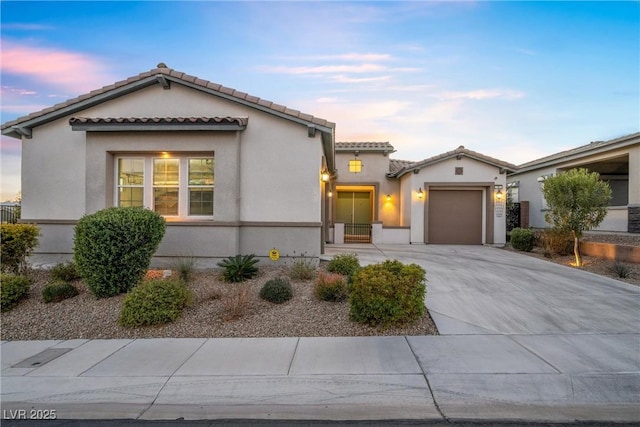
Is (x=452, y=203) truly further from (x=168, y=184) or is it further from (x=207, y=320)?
(x=207, y=320)

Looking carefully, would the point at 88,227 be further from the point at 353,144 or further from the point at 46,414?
the point at 353,144

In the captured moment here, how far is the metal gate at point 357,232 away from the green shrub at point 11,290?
1292cm

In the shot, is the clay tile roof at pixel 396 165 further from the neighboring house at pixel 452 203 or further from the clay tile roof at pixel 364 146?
the neighboring house at pixel 452 203

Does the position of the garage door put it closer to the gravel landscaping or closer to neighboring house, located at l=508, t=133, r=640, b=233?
neighboring house, located at l=508, t=133, r=640, b=233

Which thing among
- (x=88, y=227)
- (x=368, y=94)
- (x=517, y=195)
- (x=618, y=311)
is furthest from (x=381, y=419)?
(x=517, y=195)

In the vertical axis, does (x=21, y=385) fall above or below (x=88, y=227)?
below

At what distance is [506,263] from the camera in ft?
35.8

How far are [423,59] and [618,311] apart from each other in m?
10.2

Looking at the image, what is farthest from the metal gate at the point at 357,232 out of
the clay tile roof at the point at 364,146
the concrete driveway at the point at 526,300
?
the concrete driveway at the point at 526,300

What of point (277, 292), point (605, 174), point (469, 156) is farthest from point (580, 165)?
point (277, 292)

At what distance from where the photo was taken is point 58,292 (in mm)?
7141

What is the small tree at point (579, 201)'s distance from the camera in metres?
10.7

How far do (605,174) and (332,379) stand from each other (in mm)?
21240

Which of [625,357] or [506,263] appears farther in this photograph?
[506,263]
